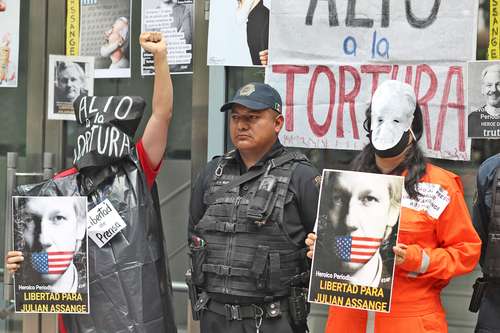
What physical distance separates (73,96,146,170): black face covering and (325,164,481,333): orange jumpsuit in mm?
1195

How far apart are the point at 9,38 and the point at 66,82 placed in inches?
19.5

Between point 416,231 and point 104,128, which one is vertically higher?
point 104,128

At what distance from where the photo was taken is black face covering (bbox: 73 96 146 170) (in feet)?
10.9

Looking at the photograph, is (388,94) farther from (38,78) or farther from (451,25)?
(38,78)

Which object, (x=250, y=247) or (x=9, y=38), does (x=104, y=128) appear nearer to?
(x=250, y=247)

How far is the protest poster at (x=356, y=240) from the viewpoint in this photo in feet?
9.41

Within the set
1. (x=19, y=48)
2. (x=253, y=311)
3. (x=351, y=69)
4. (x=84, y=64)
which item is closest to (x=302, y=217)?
(x=253, y=311)

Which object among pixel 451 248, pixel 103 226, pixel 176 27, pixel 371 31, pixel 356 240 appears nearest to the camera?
pixel 356 240

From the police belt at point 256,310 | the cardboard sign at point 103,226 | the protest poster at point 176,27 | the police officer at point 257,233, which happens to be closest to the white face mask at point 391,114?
the police officer at point 257,233

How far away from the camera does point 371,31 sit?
3988mm

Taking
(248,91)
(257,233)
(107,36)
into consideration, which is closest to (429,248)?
(257,233)

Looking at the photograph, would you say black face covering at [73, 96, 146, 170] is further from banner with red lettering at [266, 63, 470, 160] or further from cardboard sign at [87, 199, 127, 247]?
banner with red lettering at [266, 63, 470, 160]

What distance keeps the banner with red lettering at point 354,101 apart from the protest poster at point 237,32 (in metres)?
0.17

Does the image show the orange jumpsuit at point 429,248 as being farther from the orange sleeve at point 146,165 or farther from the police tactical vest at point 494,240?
the orange sleeve at point 146,165
